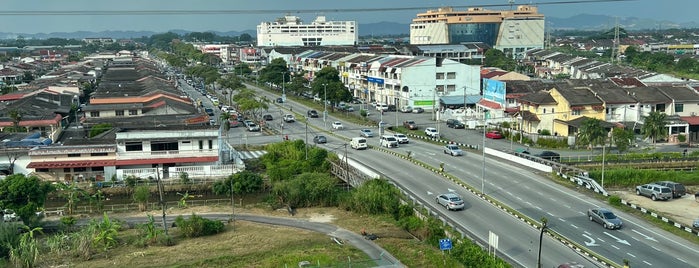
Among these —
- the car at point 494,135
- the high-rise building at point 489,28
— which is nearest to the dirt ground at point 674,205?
the car at point 494,135

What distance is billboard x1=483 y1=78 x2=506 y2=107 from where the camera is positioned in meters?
51.0

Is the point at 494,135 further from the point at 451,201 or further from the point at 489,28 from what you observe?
the point at 489,28

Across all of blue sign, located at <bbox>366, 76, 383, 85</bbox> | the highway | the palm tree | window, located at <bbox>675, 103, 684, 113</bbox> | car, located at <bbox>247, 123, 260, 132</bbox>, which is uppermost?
blue sign, located at <bbox>366, 76, 383, 85</bbox>

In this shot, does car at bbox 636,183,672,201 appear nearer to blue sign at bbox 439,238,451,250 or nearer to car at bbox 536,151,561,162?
car at bbox 536,151,561,162

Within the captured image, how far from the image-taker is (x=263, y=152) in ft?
135

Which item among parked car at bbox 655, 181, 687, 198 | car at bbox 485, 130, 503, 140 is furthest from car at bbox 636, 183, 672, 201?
car at bbox 485, 130, 503, 140

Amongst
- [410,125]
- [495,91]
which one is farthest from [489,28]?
[410,125]

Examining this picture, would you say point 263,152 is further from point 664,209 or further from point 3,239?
point 664,209

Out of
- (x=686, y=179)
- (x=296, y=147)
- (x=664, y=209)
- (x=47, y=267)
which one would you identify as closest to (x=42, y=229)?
(x=47, y=267)

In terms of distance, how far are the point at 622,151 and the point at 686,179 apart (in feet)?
17.0

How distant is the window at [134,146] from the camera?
34531 millimetres

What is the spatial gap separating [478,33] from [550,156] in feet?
336

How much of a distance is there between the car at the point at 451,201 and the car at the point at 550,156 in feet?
34.7

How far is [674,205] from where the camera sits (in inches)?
1043
